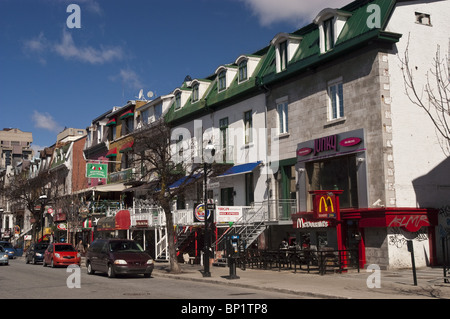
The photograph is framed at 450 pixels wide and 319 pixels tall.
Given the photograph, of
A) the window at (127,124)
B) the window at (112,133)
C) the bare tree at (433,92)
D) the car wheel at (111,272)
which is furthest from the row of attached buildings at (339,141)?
the window at (112,133)

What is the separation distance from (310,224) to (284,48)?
979cm

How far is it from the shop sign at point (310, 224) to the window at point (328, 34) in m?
8.01

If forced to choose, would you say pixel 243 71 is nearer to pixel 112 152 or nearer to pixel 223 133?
pixel 223 133

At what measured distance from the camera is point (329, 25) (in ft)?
81.0

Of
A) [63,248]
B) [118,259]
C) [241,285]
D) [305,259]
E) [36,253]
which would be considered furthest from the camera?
[36,253]

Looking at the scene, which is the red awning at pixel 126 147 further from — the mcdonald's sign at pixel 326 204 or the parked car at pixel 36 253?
the mcdonald's sign at pixel 326 204

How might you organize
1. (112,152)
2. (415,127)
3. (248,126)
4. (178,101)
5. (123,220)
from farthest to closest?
(112,152) → (178,101) → (123,220) → (248,126) → (415,127)

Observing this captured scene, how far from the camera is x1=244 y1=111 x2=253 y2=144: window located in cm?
3033

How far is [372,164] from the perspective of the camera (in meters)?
22.0

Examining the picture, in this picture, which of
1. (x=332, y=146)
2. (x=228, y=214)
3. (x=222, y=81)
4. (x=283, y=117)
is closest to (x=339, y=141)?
(x=332, y=146)

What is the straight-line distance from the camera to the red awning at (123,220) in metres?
37.0

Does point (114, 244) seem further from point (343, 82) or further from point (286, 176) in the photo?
point (343, 82)

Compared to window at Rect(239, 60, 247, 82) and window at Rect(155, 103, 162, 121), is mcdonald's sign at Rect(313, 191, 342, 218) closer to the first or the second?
window at Rect(239, 60, 247, 82)
